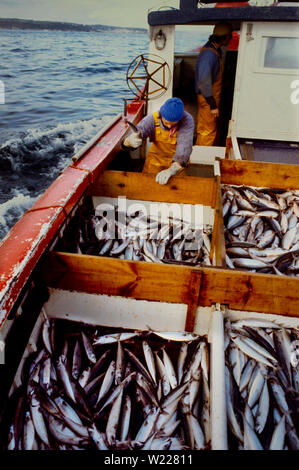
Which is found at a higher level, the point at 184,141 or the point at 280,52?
the point at 280,52

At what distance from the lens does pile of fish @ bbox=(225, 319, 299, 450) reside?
7.33 ft

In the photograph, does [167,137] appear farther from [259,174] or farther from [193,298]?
[193,298]

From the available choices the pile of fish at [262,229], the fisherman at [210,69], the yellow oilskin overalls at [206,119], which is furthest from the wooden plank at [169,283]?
the yellow oilskin overalls at [206,119]

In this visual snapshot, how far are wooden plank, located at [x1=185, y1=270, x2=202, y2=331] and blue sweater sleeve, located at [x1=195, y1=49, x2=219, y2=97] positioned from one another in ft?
16.2

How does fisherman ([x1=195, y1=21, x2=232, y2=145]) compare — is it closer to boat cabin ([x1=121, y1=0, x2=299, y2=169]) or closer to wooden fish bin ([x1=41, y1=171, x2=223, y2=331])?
boat cabin ([x1=121, y1=0, x2=299, y2=169])

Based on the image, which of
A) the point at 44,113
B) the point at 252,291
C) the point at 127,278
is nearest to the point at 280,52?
the point at 252,291

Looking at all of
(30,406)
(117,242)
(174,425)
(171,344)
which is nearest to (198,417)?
(174,425)

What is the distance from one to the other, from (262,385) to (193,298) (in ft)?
2.73

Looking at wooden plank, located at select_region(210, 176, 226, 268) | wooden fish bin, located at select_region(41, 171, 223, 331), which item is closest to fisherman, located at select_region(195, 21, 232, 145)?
wooden plank, located at select_region(210, 176, 226, 268)

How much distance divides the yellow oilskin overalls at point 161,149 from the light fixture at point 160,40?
234 cm

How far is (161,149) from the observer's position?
528 cm

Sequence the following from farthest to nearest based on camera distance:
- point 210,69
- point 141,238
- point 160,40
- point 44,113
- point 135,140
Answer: point 44,113, point 160,40, point 210,69, point 135,140, point 141,238

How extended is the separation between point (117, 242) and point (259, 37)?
4.65 m

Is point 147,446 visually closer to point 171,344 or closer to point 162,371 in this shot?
point 162,371
